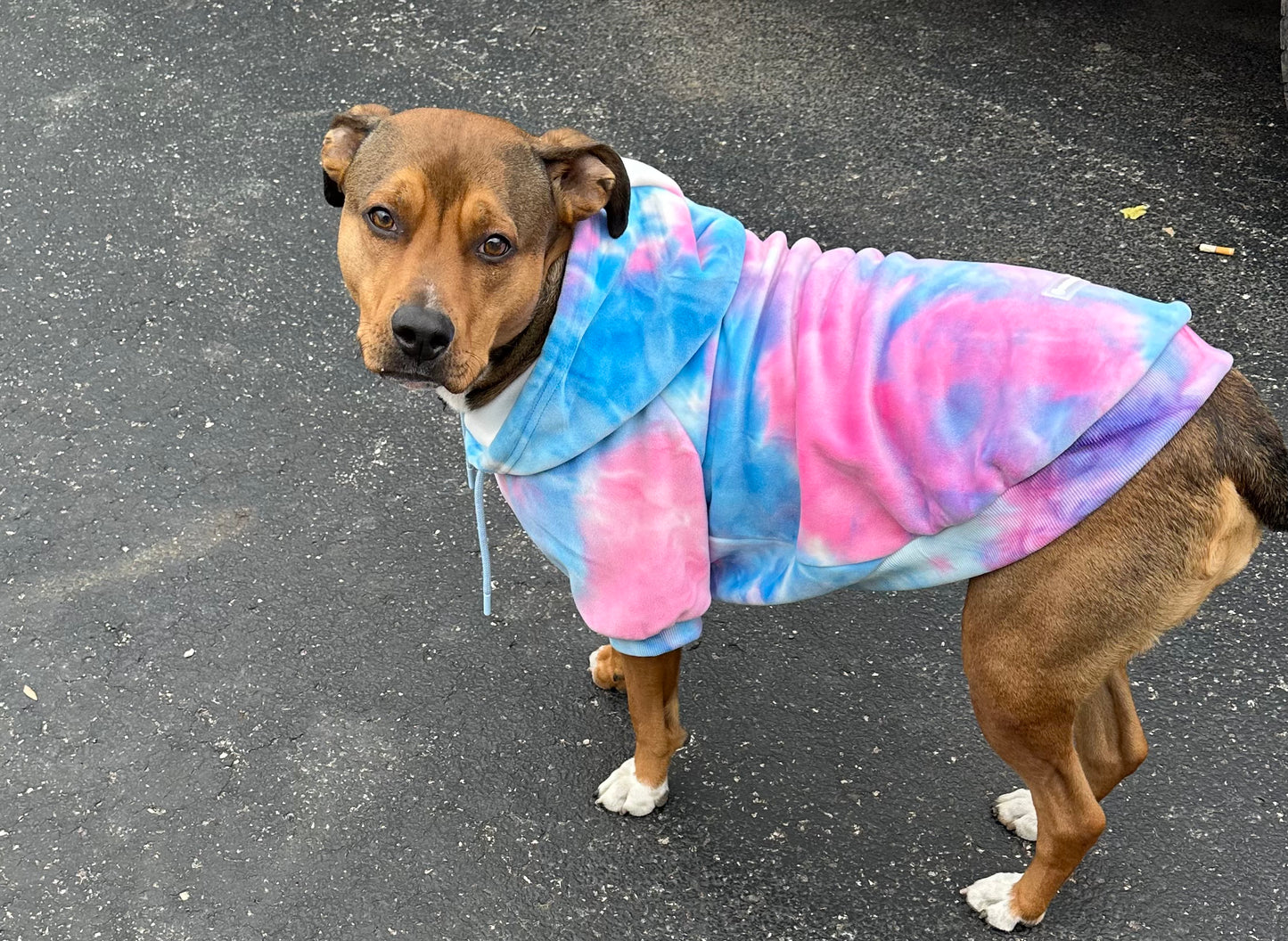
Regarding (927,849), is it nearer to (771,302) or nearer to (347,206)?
(771,302)

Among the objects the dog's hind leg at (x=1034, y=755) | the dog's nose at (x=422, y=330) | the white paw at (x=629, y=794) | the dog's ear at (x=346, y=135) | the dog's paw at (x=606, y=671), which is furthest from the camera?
the dog's paw at (x=606, y=671)

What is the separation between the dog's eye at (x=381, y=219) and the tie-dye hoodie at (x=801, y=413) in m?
0.46

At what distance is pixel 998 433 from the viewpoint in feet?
9.32

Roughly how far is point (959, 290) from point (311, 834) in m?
2.47

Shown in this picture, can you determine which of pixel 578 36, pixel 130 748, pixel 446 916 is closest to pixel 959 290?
pixel 446 916

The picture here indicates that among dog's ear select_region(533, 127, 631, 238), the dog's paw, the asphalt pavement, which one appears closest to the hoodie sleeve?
dog's ear select_region(533, 127, 631, 238)

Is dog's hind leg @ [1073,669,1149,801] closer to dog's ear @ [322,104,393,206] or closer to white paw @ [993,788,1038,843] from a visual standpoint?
white paw @ [993,788,1038,843]

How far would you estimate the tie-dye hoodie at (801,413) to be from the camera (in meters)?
2.83

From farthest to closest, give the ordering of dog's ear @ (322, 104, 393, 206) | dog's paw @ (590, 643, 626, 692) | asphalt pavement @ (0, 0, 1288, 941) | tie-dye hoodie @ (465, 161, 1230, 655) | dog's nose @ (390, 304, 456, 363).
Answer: dog's paw @ (590, 643, 626, 692)
asphalt pavement @ (0, 0, 1288, 941)
dog's ear @ (322, 104, 393, 206)
dog's nose @ (390, 304, 456, 363)
tie-dye hoodie @ (465, 161, 1230, 655)

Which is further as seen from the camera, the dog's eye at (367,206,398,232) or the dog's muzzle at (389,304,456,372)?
the dog's eye at (367,206,398,232)

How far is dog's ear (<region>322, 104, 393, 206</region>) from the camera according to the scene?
3295mm

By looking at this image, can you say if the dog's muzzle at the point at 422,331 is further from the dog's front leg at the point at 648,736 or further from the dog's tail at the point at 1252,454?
the dog's tail at the point at 1252,454

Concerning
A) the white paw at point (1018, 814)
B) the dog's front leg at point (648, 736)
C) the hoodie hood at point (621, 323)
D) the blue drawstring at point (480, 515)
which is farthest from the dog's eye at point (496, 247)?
the white paw at point (1018, 814)

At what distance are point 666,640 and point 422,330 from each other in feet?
3.48
